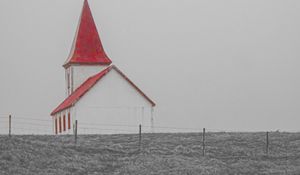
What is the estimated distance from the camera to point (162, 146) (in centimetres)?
4609

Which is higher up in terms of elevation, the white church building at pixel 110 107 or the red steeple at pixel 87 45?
the red steeple at pixel 87 45

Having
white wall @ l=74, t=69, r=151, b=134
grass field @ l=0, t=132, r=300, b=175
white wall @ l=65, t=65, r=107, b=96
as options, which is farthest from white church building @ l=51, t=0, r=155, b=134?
grass field @ l=0, t=132, r=300, b=175

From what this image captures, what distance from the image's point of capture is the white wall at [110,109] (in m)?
62.4

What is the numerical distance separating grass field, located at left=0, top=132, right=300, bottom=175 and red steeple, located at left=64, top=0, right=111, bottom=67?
20.7m

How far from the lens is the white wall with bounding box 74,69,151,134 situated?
205 ft

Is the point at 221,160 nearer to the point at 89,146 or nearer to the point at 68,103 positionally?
the point at 89,146

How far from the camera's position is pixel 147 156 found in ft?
135

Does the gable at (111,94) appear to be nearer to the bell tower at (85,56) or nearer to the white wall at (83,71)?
the bell tower at (85,56)

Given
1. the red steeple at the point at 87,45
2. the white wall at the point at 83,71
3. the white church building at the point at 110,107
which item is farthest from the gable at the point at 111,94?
the white wall at the point at 83,71

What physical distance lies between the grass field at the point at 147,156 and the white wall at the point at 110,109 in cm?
1125

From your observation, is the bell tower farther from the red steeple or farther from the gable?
the gable

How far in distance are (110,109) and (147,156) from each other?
71.1ft

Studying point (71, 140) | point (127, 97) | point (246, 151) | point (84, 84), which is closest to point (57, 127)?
point (84, 84)

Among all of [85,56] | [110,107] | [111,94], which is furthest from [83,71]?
[110,107]
